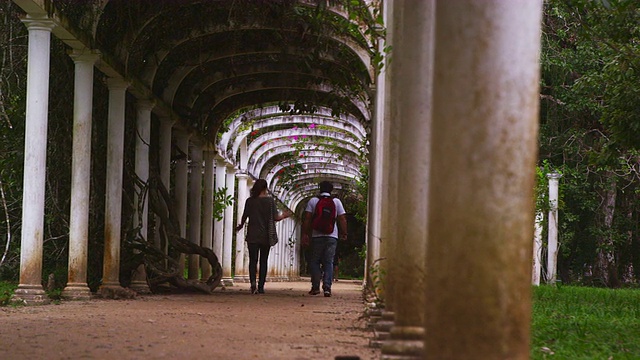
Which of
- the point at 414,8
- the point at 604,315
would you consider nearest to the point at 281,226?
the point at 604,315

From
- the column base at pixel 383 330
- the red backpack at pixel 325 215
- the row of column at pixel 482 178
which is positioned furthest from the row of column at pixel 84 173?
the row of column at pixel 482 178

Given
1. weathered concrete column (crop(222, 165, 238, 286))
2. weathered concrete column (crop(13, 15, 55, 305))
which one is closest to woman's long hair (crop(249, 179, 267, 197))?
weathered concrete column (crop(13, 15, 55, 305))

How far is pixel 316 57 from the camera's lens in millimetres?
14352

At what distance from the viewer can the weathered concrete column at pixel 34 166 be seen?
929 cm

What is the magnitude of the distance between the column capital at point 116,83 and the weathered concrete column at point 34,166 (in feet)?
8.45

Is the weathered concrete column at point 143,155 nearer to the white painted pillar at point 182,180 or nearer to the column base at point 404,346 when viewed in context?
the white painted pillar at point 182,180

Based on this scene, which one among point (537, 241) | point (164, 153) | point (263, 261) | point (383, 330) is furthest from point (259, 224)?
point (537, 241)

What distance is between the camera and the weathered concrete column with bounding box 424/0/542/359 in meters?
2.53

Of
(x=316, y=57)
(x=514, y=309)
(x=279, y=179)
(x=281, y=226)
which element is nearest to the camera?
(x=514, y=309)

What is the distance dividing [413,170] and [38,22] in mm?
5256

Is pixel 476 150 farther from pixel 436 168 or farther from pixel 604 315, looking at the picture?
pixel 604 315

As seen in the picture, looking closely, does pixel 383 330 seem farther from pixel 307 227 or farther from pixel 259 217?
pixel 307 227

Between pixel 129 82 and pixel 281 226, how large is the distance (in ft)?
71.0

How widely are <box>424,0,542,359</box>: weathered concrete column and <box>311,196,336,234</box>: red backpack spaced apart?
11.5m
